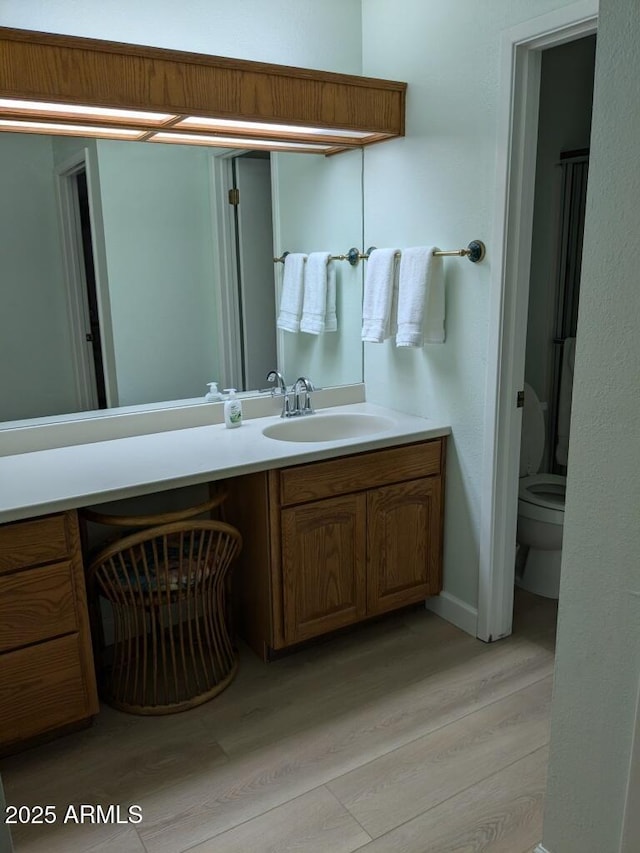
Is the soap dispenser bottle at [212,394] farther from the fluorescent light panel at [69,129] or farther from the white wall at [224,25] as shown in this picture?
the white wall at [224,25]

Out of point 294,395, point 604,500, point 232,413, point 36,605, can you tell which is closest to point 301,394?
point 294,395

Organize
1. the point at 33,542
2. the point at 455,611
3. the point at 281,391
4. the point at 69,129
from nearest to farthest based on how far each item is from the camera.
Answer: the point at 33,542
the point at 69,129
the point at 455,611
the point at 281,391

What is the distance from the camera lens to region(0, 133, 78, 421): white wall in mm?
2150

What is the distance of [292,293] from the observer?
110 inches

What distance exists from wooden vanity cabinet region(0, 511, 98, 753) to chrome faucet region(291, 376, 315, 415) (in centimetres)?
108

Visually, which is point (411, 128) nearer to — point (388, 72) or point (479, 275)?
point (388, 72)

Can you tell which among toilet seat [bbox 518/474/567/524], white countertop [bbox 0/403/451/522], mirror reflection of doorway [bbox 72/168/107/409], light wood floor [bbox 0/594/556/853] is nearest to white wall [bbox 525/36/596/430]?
toilet seat [bbox 518/474/567/524]

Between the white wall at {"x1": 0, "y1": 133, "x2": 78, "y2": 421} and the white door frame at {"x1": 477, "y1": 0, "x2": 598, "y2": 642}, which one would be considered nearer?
the white door frame at {"x1": 477, "y1": 0, "x2": 598, "y2": 642}

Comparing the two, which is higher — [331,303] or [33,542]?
[331,303]

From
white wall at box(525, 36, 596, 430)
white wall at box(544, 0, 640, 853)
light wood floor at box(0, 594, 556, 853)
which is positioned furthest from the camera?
white wall at box(525, 36, 596, 430)

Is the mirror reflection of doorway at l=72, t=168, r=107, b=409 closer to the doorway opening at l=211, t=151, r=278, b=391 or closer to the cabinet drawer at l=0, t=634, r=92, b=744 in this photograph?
the doorway opening at l=211, t=151, r=278, b=391

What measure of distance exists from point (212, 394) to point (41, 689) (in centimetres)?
117

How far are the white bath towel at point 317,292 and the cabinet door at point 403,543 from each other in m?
0.79

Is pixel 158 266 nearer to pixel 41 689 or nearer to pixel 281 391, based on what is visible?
pixel 281 391
